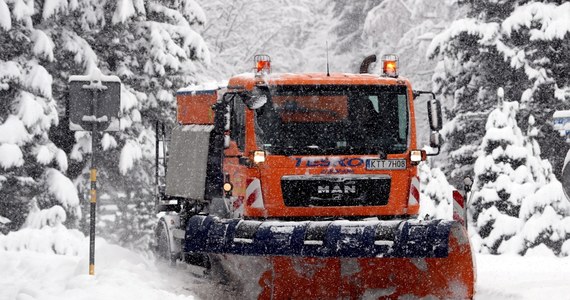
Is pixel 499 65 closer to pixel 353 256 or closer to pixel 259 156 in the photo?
pixel 259 156

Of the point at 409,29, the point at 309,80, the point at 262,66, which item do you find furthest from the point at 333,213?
the point at 409,29

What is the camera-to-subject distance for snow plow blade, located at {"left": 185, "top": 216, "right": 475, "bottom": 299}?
35.2 feet

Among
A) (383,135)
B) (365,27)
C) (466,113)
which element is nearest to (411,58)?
(365,27)

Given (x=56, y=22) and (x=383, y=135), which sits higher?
(x=56, y=22)

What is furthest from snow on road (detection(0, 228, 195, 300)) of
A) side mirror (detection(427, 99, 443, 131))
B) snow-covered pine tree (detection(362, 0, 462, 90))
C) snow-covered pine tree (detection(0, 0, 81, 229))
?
snow-covered pine tree (detection(362, 0, 462, 90))

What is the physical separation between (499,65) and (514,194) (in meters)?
6.77

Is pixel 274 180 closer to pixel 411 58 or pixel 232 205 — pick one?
pixel 232 205

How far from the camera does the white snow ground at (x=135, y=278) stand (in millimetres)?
11047

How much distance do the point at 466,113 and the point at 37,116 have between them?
36.1ft

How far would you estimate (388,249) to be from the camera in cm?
1080

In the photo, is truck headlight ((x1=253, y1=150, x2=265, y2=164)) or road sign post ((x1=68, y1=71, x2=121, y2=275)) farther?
road sign post ((x1=68, y1=71, x2=121, y2=275))

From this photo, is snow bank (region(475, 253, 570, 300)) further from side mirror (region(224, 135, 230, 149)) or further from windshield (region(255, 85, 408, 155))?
side mirror (region(224, 135, 230, 149))

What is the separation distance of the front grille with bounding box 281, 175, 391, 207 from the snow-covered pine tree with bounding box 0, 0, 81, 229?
8.91 meters

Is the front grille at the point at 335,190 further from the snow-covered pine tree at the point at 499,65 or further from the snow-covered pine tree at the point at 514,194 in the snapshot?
the snow-covered pine tree at the point at 499,65
